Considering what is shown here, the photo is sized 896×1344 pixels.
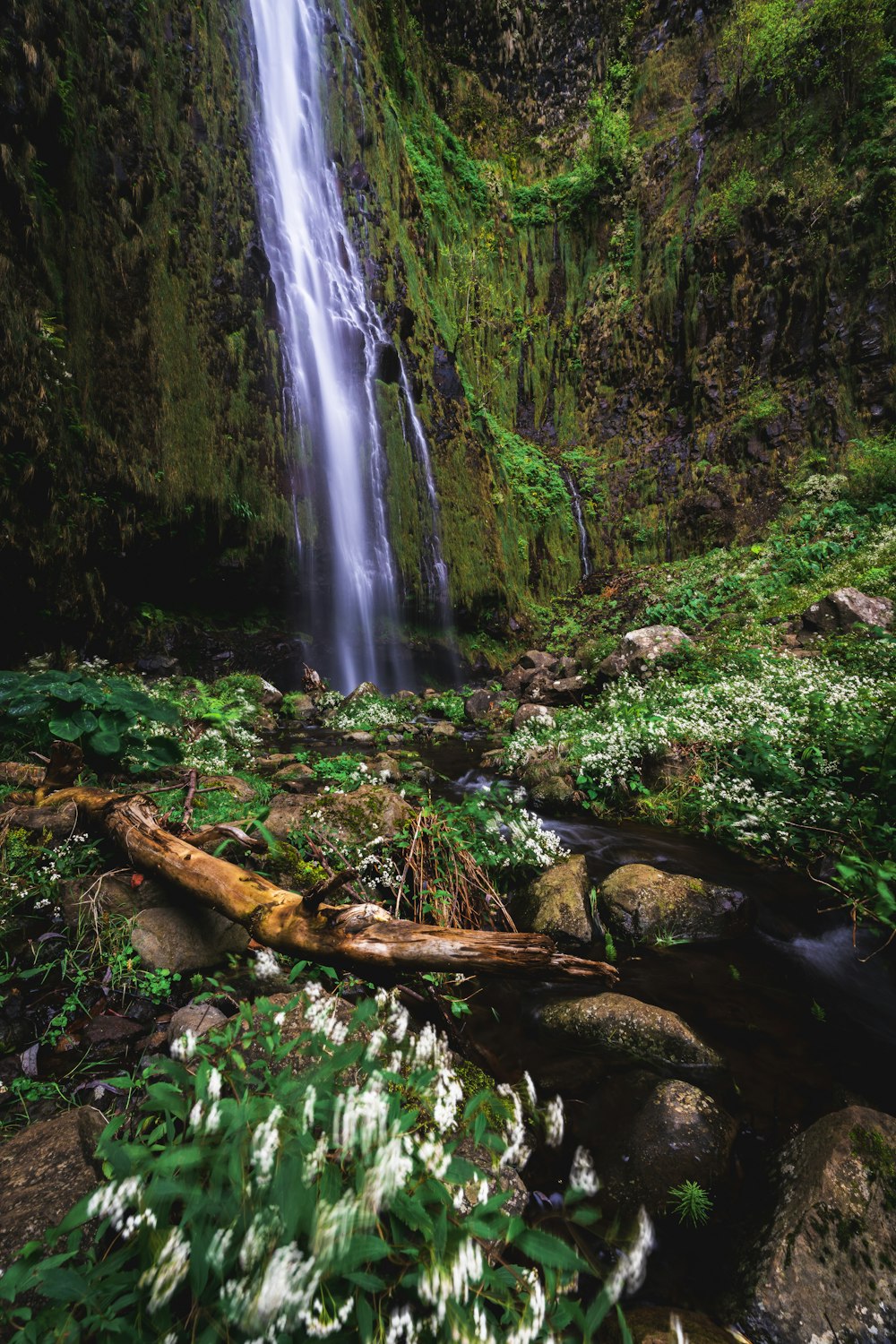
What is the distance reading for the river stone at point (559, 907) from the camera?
117 inches

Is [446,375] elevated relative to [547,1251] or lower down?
elevated

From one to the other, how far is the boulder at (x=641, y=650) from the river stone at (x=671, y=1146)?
20.0 feet

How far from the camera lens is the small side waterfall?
16156 mm

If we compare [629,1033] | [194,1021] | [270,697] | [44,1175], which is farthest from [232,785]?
[270,697]

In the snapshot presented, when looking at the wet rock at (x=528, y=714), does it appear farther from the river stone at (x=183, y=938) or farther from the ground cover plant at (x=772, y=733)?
the river stone at (x=183, y=938)

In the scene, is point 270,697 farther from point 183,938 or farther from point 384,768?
point 183,938

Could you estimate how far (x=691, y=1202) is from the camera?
1.61 m

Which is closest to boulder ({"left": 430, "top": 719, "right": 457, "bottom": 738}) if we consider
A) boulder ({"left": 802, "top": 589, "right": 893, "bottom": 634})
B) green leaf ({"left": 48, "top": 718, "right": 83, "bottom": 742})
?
boulder ({"left": 802, "top": 589, "right": 893, "bottom": 634})

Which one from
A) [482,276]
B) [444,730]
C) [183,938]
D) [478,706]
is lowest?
[444,730]

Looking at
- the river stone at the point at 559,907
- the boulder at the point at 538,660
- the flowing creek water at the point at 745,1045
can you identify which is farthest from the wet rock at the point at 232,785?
the boulder at the point at 538,660

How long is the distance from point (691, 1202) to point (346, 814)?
7.67ft

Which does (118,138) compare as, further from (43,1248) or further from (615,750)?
(43,1248)

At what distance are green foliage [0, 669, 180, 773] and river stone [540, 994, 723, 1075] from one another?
2594 mm

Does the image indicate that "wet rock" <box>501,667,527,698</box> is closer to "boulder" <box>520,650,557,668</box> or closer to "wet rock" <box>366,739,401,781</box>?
"boulder" <box>520,650,557,668</box>
